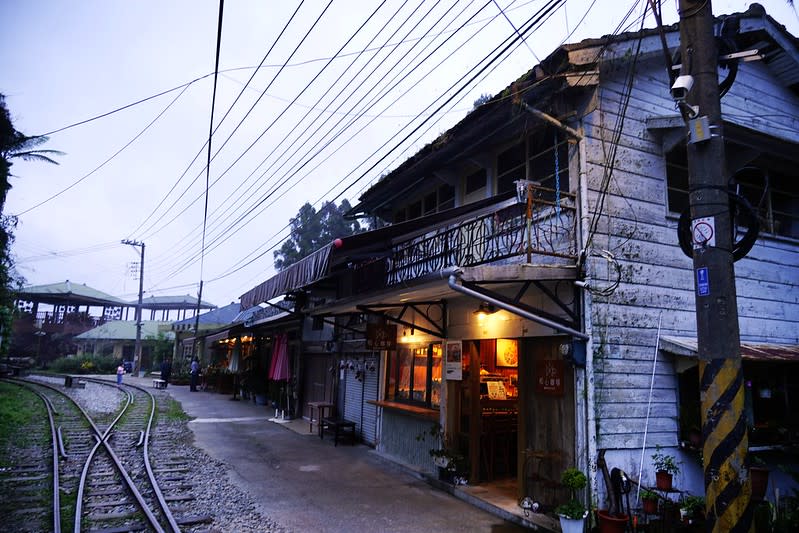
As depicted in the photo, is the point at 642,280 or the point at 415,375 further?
the point at 415,375

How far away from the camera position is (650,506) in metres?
6.23

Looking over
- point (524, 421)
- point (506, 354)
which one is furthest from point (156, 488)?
point (506, 354)

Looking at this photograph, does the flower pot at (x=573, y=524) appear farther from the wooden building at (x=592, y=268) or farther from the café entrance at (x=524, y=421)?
the café entrance at (x=524, y=421)

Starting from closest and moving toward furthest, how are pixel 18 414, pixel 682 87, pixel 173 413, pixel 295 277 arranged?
pixel 682 87 → pixel 295 277 → pixel 18 414 → pixel 173 413

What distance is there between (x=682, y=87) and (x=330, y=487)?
27.0 ft

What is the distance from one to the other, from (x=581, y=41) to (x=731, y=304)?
4848mm

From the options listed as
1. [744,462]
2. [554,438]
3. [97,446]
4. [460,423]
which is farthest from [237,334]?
[744,462]

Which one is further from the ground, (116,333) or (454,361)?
(116,333)

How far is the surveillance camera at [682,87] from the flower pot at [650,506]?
194 inches

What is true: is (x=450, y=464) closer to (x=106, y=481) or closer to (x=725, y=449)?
(x=725, y=449)

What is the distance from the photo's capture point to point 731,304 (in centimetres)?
404

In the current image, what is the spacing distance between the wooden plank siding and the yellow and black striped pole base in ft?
8.77

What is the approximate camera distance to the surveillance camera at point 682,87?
4.20 metres

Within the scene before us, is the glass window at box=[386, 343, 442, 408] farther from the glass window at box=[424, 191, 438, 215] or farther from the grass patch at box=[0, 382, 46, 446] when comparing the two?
the grass patch at box=[0, 382, 46, 446]
